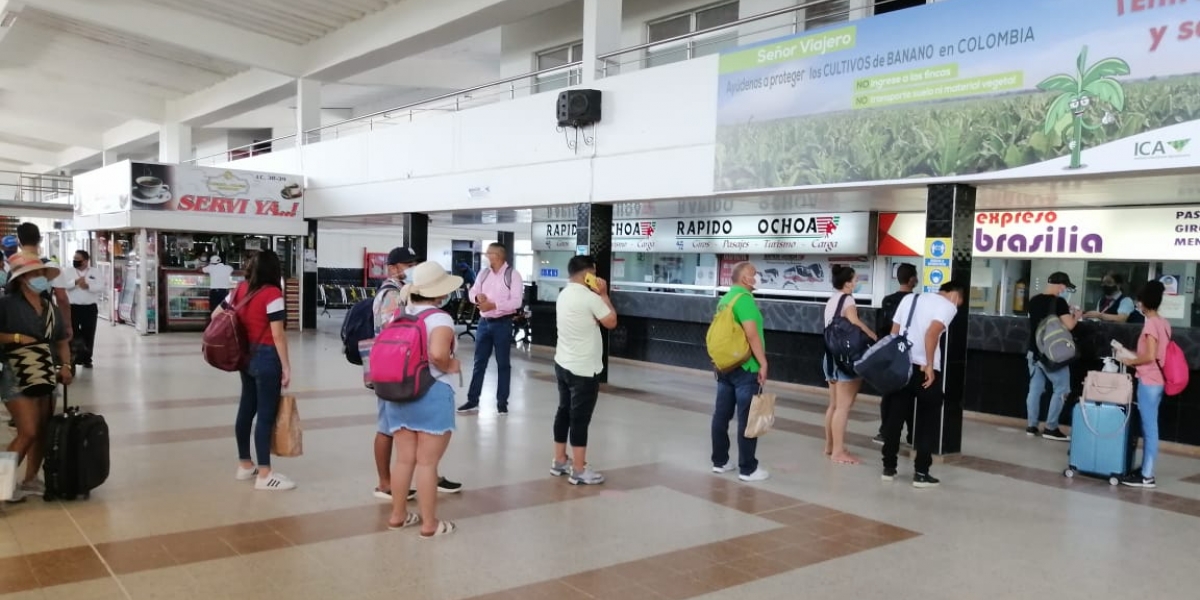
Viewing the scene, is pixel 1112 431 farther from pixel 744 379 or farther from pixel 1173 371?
pixel 744 379

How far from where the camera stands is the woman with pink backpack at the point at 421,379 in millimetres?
3975

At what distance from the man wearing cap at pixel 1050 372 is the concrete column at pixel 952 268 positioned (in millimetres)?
1329

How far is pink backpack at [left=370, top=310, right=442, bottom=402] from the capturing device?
396 centimetres

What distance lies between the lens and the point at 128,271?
1611 centimetres

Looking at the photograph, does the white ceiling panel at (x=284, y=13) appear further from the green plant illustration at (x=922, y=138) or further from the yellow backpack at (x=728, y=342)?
the yellow backpack at (x=728, y=342)

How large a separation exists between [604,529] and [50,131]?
30.7 metres

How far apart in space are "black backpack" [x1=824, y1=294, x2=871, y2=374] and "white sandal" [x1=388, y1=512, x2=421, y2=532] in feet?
11.1

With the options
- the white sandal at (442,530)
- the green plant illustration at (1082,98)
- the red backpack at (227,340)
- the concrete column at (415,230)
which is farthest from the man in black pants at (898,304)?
the concrete column at (415,230)

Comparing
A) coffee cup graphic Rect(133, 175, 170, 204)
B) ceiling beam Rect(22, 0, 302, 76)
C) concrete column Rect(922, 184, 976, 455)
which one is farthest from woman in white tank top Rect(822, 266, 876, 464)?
ceiling beam Rect(22, 0, 302, 76)

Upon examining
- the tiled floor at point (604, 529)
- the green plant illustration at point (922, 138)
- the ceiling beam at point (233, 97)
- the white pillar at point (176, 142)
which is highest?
the ceiling beam at point (233, 97)

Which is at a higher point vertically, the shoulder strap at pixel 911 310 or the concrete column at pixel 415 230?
the concrete column at pixel 415 230

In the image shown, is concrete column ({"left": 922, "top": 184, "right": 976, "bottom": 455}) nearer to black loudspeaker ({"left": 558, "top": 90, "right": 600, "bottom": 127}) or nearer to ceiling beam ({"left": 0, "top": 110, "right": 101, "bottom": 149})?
black loudspeaker ({"left": 558, "top": 90, "right": 600, "bottom": 127})

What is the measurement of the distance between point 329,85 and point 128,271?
21.4ft

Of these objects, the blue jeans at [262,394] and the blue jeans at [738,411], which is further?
the blue jeans at [738,411]
